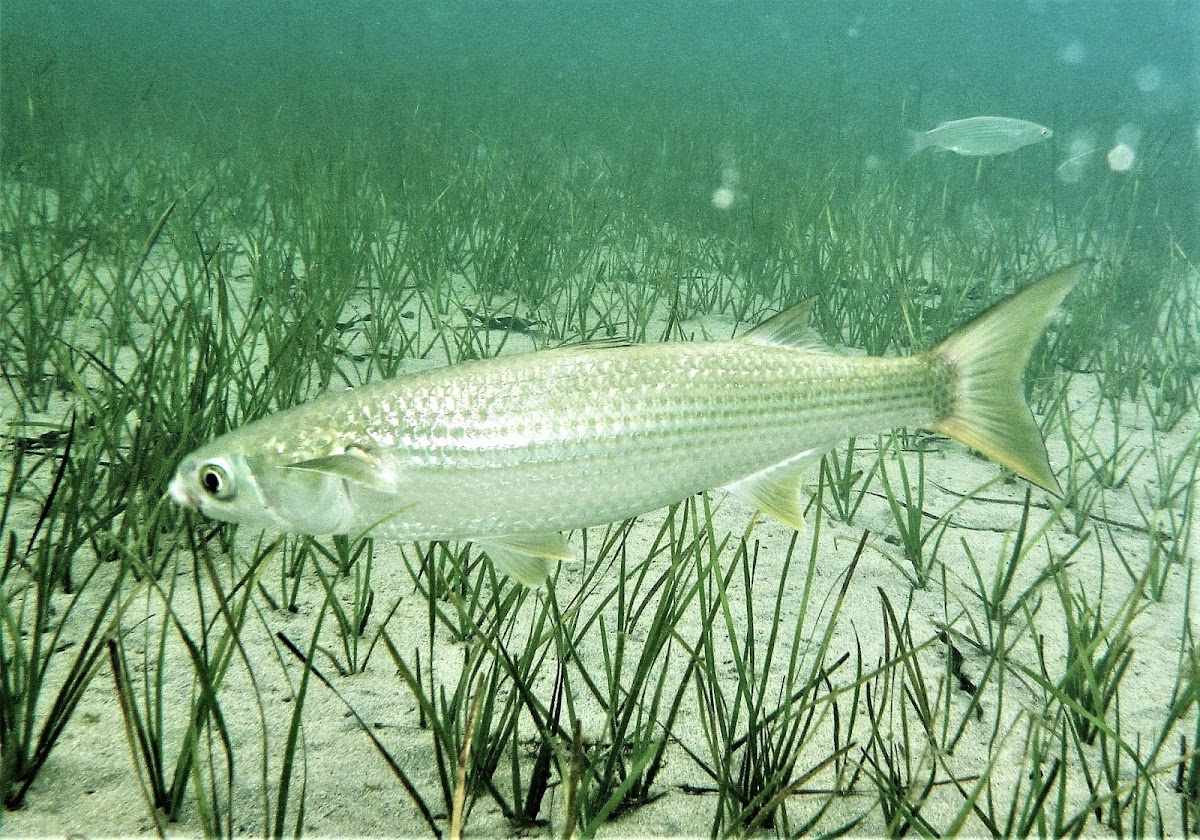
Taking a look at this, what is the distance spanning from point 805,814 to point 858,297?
6205 millimetres

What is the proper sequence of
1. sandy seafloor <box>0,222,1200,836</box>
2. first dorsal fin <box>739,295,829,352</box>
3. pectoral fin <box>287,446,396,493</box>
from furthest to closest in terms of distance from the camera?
first dorsal fin <box>739,295,829,352</box>
sandy seafloor <box>0,222,1200,836</box>
pectoral fin <box>287,446,396,493</box>

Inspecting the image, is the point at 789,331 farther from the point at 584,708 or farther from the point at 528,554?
the point at 584,708

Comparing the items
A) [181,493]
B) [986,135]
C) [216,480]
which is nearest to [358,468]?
[216,480]

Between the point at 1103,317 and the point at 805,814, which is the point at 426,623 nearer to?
the point at 805,814

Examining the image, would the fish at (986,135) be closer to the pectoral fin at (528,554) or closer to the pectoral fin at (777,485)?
the pectoral fin at (777,485)

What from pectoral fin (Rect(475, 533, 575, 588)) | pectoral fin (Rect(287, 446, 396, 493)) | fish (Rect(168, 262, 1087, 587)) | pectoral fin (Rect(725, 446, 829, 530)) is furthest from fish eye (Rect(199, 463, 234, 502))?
pectoral fin (Rect(725, 446, 829, 530))

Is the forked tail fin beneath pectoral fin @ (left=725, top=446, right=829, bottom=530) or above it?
above

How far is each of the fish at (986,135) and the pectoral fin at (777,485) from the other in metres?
9.38

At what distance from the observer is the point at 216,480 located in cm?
204

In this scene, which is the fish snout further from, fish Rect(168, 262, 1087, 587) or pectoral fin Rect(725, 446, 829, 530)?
pectoral fin Rect(725, 446, 829, 530)

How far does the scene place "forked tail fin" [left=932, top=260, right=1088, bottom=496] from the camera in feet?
7.34

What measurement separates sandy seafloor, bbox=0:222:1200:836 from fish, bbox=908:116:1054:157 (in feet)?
24.3

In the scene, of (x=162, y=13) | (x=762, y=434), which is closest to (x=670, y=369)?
(x=762, y=434)

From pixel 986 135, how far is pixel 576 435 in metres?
10.2
